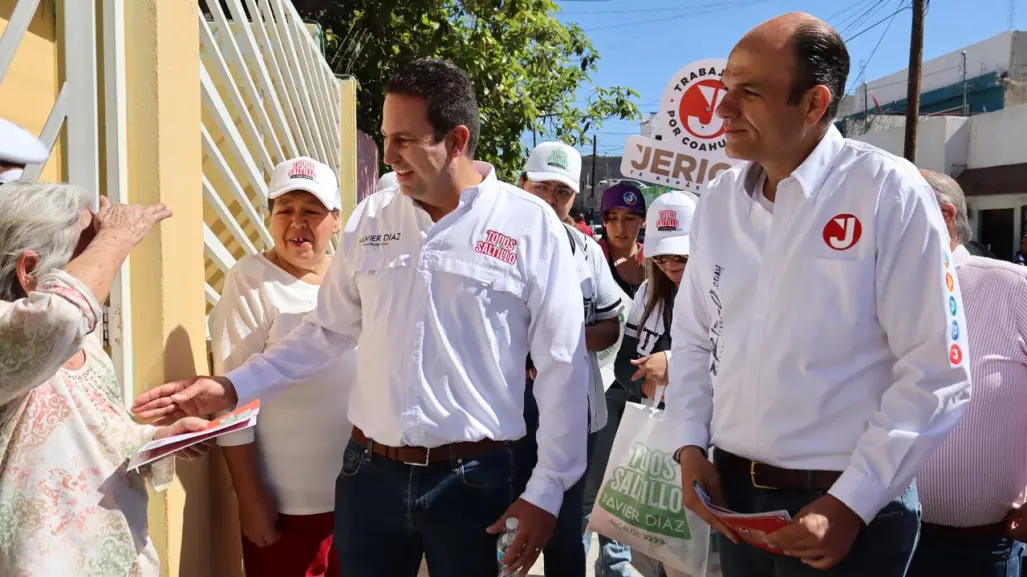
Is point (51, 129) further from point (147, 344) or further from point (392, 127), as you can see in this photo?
point (392, 127)

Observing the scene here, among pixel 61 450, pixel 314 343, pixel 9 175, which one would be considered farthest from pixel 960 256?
→ pixel 9 175

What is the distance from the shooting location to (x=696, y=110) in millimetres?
4047

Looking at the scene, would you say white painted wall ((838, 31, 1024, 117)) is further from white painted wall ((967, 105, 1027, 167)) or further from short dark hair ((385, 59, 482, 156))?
short dark hair ((385, 59, 482, 156))

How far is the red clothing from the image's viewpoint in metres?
3.00

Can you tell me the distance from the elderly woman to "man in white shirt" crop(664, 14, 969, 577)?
4.54 ft

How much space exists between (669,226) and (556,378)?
1.62m

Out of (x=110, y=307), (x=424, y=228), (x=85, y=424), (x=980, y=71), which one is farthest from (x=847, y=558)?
(x=980, y=71)

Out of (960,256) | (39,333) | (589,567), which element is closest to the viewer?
(39,333)

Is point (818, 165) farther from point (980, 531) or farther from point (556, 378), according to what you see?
point (980, 531)

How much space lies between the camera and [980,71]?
2997cm

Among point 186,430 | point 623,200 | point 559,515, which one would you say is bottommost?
point 559,515

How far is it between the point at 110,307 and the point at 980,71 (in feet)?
111

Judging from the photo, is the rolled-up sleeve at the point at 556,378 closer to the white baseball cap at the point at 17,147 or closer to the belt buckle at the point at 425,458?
the belt buckle at the point at 425,458

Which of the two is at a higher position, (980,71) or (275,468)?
(980,71)
